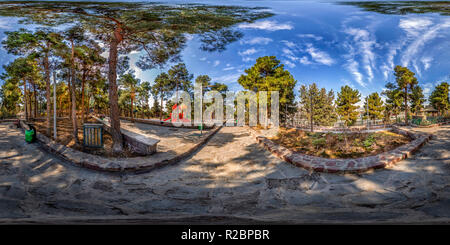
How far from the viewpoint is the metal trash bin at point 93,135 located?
1.49 meters

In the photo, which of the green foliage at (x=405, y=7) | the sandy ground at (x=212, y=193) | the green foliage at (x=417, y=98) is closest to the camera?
the sandy ground at (x=212, y=193)

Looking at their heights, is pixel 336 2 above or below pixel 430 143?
above

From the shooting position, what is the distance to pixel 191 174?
142 cm

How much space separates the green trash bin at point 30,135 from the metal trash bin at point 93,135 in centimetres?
56

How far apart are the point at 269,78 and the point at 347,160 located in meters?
1.26

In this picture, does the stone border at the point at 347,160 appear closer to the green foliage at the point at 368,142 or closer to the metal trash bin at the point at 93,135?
the green foliage at the point at 368,142

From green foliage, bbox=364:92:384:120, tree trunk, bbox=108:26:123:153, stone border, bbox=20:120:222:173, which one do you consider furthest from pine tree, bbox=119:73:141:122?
green foliage, bbox=364:92:384:120

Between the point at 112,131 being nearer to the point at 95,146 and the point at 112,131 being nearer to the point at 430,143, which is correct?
the point at 95,146

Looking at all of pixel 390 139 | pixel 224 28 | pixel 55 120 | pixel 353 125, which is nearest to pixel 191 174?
pixel 224 28

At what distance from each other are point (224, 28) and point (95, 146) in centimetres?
181

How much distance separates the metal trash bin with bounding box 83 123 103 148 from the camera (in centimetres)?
149

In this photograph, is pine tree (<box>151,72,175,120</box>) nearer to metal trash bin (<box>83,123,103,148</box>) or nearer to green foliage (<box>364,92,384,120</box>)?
metal trash bin (<box>83,123,103,148</box>)

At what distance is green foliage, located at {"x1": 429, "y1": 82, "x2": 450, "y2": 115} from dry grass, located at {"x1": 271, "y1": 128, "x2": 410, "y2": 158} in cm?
62

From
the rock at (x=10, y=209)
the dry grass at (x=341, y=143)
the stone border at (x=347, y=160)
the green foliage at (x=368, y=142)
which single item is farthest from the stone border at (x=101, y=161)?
the green foliage at (x=368, y=142)
